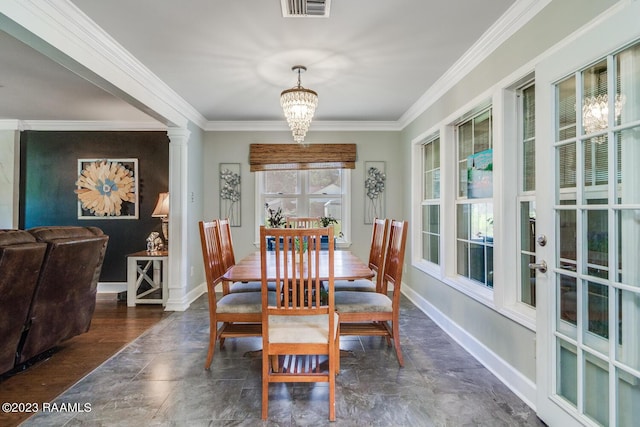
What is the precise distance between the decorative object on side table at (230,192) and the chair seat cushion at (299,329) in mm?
3080

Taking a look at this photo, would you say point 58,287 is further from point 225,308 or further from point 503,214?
point 503,214

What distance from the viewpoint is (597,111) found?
154 cm

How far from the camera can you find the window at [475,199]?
109 inches

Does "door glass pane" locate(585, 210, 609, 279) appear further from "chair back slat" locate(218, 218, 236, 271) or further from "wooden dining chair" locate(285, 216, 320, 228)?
"wooden dining chair" locate(285, 216, 320, 228)

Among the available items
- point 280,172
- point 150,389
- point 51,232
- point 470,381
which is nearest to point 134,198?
point 280,172

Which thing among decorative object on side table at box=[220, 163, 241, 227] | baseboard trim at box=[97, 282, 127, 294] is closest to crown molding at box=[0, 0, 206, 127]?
decorative object on side table at box=[220, 163, 241, 227]

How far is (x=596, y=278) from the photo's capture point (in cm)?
153

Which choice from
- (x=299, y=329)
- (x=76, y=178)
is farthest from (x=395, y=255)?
(x=76, y=178)

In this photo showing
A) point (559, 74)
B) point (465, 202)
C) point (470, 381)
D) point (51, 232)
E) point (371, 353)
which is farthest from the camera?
point (465, 202)

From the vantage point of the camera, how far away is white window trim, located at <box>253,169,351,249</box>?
16.2 ft

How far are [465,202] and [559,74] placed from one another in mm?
1561

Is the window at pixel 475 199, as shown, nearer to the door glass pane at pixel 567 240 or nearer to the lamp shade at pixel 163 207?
the door glass pane at pixel 567 240

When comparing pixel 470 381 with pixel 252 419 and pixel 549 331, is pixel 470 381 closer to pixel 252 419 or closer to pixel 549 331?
pixel 549 331

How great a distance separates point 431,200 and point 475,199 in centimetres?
112
